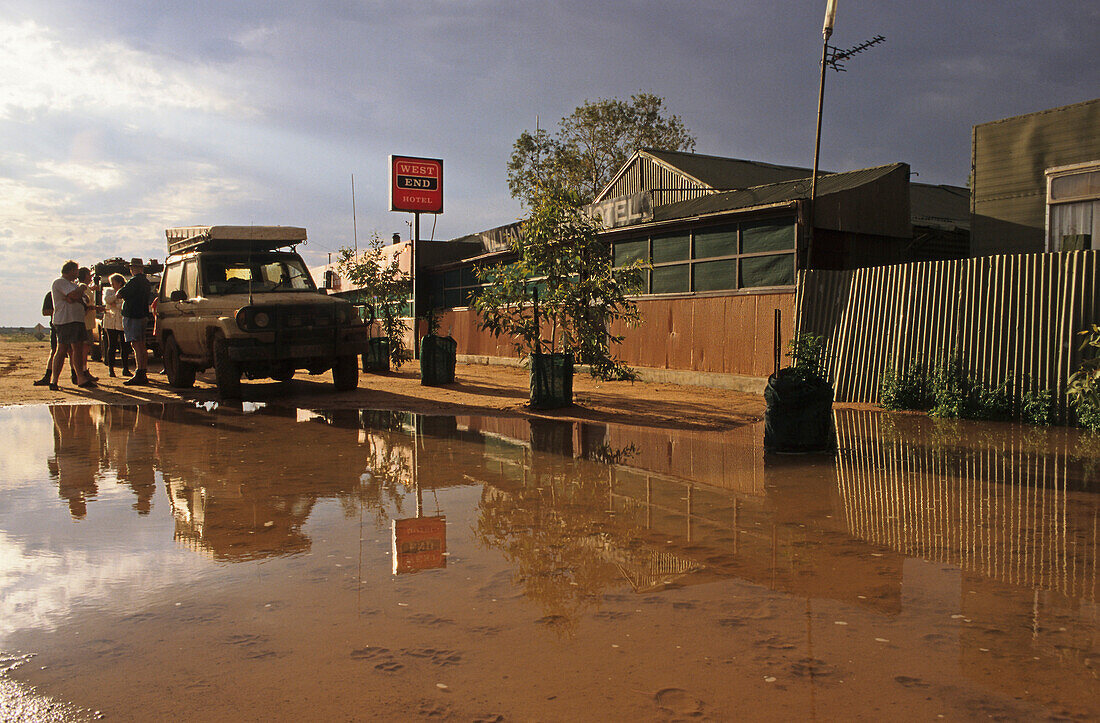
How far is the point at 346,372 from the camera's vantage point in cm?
1284

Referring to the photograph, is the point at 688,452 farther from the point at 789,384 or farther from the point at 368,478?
the point at 368,478

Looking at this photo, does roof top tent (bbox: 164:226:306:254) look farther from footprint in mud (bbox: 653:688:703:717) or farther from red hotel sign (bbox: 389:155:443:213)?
red hotel sign (bbox: 389:155:443:213)

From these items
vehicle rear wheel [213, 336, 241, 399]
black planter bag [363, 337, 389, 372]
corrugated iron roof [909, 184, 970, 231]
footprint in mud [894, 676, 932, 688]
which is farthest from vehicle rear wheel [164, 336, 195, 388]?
corrugated iron roof [909, 184, 970, 231]

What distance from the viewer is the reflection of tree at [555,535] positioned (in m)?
3.77

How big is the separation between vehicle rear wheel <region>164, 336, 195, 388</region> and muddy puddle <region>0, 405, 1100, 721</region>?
6.32 m

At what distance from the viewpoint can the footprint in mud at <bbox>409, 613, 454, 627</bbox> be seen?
11.1ft

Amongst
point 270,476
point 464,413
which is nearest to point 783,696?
point 270,476

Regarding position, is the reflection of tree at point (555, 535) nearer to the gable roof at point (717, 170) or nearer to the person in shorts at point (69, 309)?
the person in shorts at point (69, 309)

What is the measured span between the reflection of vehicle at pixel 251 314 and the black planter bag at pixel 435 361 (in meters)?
2.09

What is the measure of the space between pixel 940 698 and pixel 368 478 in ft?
15.3

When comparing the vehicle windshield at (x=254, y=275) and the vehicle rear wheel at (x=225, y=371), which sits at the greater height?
the vehicle windshield at (x=254, y=275)

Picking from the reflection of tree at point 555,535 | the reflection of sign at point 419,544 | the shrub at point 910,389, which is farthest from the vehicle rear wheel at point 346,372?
the shrub at point 910,389

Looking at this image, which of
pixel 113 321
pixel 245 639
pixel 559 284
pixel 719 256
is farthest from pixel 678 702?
pixel 113 321

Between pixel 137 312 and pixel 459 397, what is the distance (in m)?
6.26
